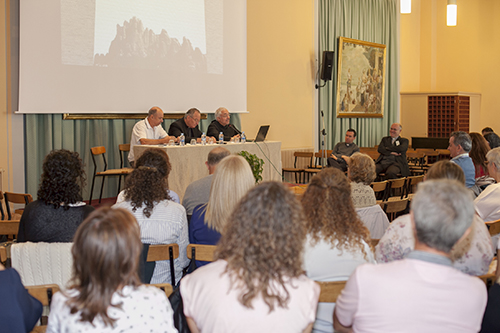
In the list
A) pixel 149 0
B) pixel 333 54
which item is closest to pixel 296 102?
pixel 333 54

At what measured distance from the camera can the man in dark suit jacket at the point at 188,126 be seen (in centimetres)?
730

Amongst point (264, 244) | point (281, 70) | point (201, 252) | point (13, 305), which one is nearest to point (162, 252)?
point (201, 252)

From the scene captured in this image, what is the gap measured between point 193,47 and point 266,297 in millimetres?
7042

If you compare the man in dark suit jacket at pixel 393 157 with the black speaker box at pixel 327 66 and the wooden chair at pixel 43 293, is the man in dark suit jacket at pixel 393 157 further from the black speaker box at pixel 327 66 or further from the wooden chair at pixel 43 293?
the wooden chair at pixel 43 293

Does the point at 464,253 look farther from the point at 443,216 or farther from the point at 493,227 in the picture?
the point at 443,216

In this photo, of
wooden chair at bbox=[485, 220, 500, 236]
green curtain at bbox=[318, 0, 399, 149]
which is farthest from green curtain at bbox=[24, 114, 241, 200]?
wooden chair at bbox=[485, 220, 500, 236]

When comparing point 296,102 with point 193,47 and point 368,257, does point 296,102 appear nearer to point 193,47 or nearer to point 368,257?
point 193,47

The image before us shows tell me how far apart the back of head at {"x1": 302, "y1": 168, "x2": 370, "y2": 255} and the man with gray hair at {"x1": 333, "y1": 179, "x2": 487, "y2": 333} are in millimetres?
646

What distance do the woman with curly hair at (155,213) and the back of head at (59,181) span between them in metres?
0.27

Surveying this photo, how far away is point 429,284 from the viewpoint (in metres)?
1.54

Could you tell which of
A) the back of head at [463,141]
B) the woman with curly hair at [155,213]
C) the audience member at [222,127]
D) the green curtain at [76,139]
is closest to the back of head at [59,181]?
the woman with curly hair at [155,213]

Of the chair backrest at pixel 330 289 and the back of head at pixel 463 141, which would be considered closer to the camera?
the chair backrest at pixel 330 289

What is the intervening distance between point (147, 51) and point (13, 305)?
6215 mm

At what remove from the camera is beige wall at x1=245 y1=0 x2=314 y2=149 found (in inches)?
371
